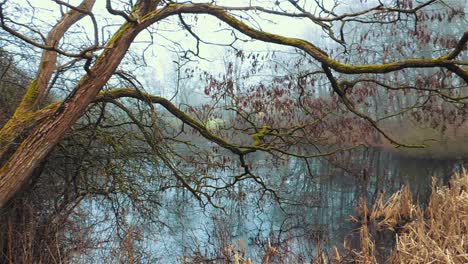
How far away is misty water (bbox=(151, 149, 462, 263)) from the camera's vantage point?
21.2 ft

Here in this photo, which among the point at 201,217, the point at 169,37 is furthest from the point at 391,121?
the point at 169,37

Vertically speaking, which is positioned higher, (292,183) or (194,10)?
(194,10)

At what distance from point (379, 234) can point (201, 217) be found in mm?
3353

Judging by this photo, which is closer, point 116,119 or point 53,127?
point 53,127

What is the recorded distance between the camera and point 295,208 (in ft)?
31.2

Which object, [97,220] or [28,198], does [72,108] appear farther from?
[97,220]

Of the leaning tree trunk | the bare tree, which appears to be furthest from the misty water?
the leaning tree trunk

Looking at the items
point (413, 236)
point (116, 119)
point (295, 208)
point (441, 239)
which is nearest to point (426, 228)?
point (413, 236)

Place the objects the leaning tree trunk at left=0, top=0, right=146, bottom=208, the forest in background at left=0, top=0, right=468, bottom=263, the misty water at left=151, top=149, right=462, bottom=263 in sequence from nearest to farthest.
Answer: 1. the leaning tree trunk at left=0, top=0, right=146, bottom=208
2. the forest in background at left=0, top=0, right=468, bottom=263
3. the misty water at left=151, top=149, right=462, bottom=263

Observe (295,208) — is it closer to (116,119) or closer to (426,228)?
(426,228)

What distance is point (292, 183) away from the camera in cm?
1125

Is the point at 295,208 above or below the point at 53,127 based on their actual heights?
below

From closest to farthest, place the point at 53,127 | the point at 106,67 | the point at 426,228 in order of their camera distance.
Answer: the point at 53,127, the point at 106,67, the point at 426,228

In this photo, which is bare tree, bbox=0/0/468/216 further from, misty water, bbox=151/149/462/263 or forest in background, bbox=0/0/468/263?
misty water, bbox=151/149/462/263
